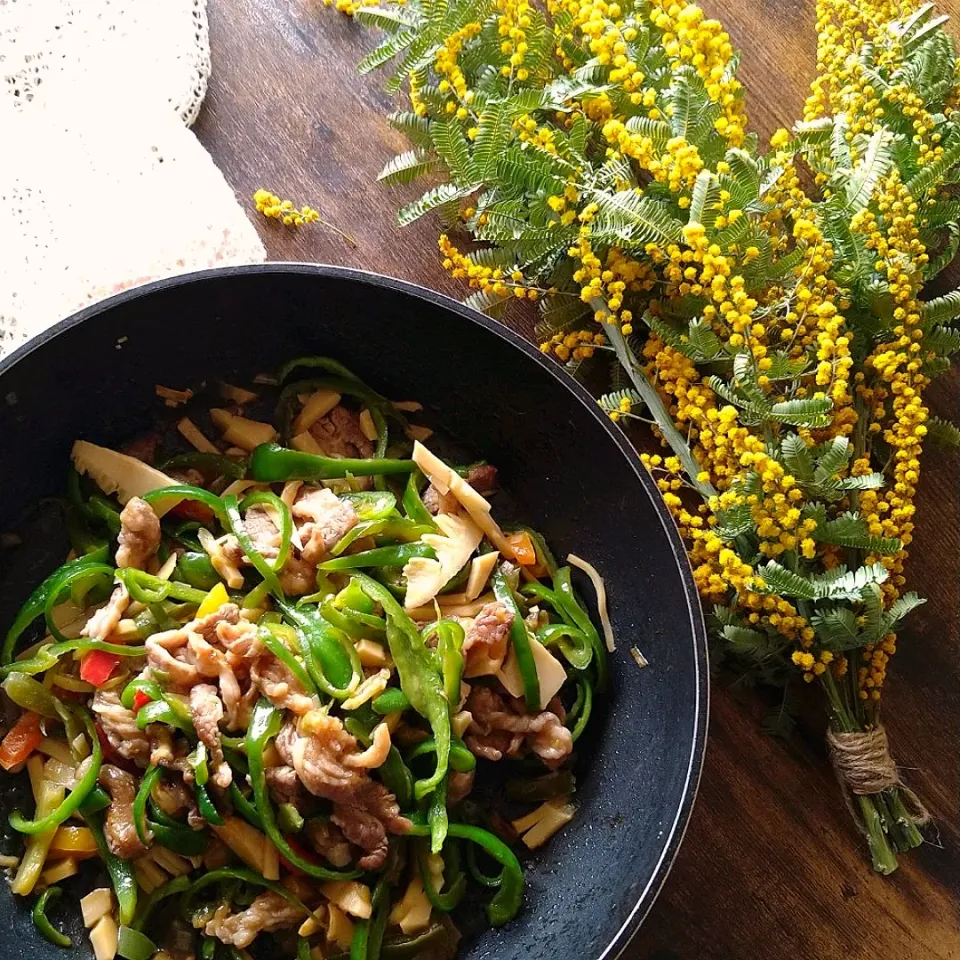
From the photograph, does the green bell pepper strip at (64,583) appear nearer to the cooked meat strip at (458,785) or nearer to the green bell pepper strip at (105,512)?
the green bell pepper strip at (105,512)

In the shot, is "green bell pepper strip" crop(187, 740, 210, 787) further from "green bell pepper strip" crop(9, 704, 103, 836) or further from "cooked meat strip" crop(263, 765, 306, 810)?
"green bell pepper strip" crop(9, 704, 103, 836)

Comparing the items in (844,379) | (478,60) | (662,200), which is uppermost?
(478,60)

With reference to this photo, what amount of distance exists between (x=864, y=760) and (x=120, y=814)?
5.17 ft

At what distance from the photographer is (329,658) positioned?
1.82 m

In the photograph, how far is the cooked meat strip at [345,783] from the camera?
Result: 1718 mm

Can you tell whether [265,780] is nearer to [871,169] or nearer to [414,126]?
[414,126]

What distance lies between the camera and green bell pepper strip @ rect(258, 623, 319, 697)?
1793 millimetres

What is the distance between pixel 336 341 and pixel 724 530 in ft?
3.14

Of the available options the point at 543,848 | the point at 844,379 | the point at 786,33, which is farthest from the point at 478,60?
the point at 543,848

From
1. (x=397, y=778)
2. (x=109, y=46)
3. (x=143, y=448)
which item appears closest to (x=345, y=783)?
(x=397, y=778)

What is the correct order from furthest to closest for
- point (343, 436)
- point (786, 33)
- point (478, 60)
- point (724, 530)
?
point (786, 33), point (343, 436), point (478, 60), point (724, 530)

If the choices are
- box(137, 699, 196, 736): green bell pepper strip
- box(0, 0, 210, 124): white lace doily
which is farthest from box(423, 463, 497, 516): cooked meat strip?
box(0, 0, 210, 124): white lace doily

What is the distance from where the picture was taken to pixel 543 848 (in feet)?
6.60

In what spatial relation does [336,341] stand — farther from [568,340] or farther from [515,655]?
[515,655]
